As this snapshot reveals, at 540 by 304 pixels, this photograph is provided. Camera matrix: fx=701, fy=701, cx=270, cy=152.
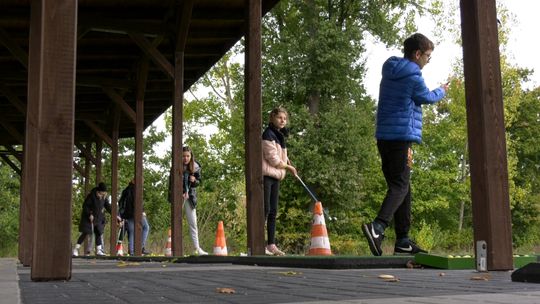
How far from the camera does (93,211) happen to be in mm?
16109

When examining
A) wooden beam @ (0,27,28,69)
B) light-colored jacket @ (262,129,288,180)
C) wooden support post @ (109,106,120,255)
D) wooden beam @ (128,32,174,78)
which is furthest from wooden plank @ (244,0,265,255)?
wooden support post @ (109,106,120,255)

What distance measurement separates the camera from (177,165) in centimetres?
1074

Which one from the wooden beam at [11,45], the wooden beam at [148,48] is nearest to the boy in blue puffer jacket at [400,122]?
the wooden beam at [148,48]

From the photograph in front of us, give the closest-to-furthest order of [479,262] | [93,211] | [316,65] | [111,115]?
1. [479,262]
2. [93,211]
3. [111,115]
4. [316,65]

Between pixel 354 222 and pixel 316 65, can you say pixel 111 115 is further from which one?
pixel 354 222

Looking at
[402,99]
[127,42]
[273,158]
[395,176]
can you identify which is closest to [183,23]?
[127,42]

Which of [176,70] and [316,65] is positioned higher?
[316,65]

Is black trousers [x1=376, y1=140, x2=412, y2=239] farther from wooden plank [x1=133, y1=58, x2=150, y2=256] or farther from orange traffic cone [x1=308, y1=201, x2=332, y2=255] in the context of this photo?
wooden plank [x1=133, y1=58, x2=150, y2=256]

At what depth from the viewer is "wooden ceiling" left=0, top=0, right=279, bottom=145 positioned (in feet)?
34.0

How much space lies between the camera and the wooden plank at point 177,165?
34.6ft

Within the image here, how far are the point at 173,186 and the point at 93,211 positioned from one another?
620 cm

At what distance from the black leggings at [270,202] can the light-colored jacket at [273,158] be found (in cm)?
8

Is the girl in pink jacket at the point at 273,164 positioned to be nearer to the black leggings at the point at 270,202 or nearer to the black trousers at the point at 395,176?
the black leggings at the point at 270,202

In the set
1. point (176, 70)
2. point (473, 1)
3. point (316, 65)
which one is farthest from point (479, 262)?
point (316, 65)
